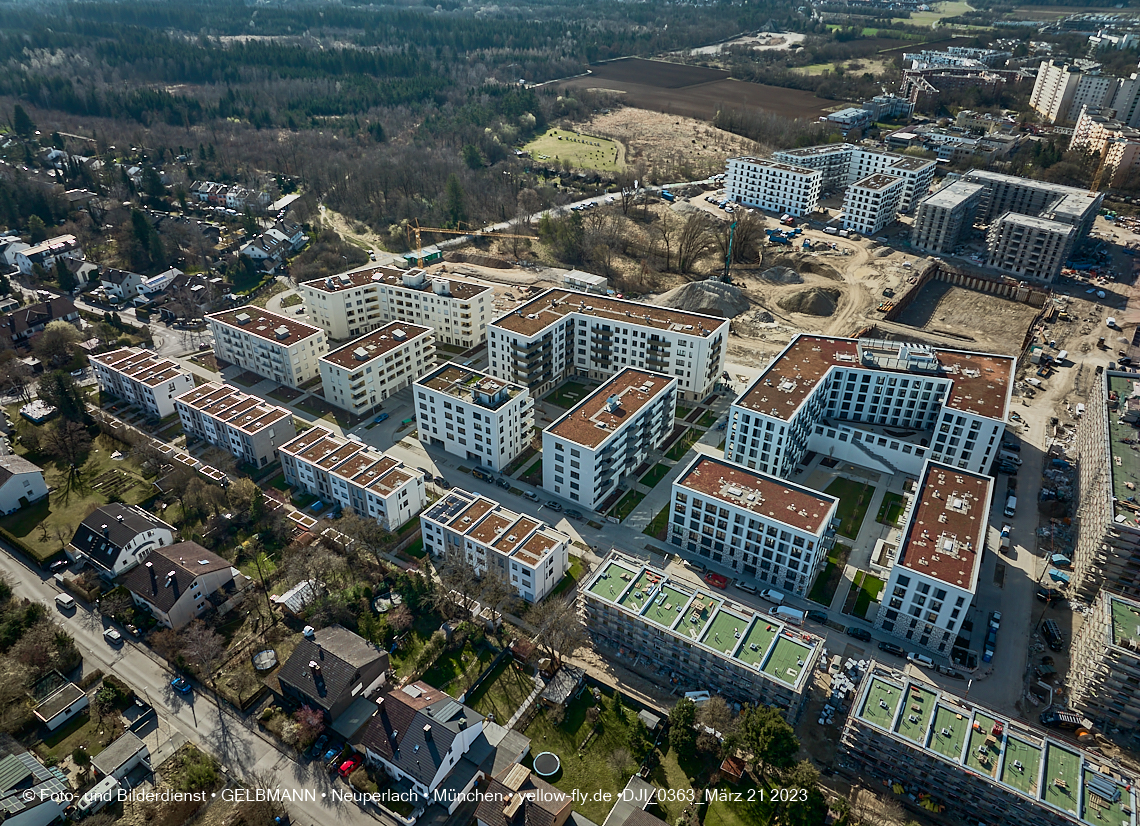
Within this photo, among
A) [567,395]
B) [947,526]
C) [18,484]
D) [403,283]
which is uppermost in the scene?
[403,283]

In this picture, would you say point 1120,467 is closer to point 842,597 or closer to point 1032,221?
point 842,597

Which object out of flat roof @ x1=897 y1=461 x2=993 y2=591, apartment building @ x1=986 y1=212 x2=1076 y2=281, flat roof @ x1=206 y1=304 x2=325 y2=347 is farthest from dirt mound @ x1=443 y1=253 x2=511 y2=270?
apartment building @ x1=986 y1=212 x2=1076 y2=281

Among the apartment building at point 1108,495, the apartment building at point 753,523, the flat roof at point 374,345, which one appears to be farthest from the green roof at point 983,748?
the flat roof at point 374,345

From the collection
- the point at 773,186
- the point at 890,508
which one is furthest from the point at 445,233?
the point at 890,508

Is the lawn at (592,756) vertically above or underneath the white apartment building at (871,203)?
underneath

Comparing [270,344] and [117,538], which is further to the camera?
[270,344]

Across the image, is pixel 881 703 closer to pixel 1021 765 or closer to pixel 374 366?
pixel 1021 765

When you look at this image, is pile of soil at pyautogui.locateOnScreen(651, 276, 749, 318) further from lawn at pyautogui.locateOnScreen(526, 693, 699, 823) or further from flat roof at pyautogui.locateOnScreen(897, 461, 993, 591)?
lawn at pyautogui.locateOnScreen(526, 693, 699, 823)

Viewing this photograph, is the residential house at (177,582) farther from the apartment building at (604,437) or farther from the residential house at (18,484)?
the apartment building at (604,437)

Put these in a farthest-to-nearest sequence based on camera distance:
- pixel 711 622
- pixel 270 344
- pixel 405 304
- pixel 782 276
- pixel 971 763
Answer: pixel 782 276 → pixel 405 304 → pixel 270 344 → pixel 711 622 → pixel 971 763
